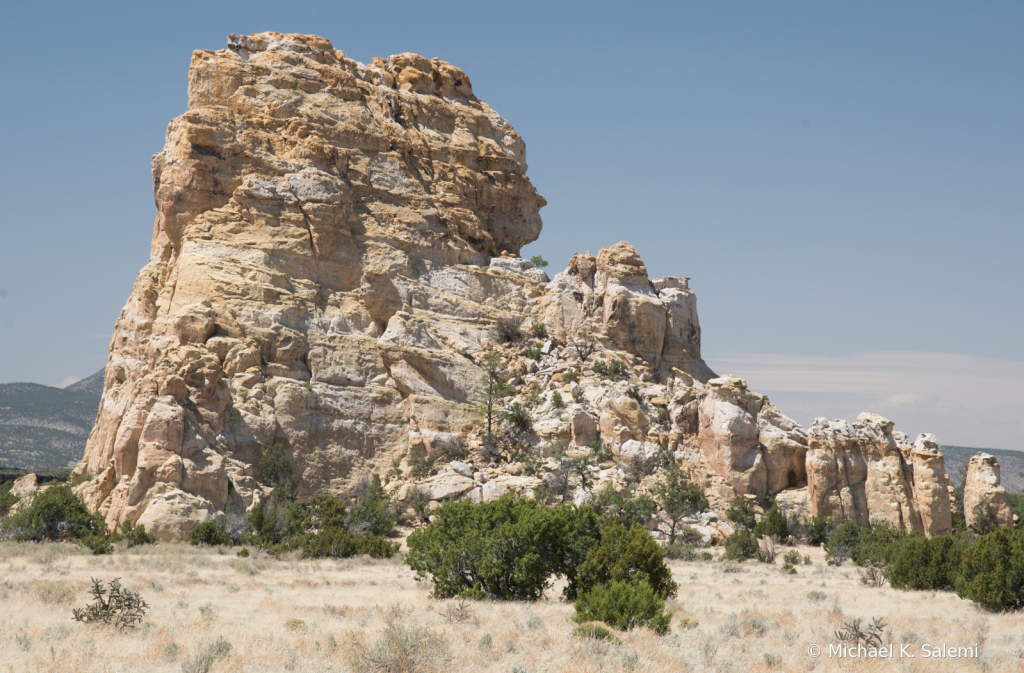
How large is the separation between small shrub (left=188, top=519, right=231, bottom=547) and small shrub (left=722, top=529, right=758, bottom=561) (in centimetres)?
2153

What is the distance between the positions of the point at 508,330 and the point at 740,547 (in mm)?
21513

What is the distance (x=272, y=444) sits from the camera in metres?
45.1

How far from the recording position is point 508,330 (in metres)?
55.8

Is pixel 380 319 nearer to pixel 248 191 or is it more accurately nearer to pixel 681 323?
pixel 248 191

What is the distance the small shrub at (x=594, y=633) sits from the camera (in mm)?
17281

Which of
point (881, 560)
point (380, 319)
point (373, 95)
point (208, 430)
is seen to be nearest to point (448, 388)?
point (380, 319)

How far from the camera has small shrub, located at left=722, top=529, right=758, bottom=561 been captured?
129 feet

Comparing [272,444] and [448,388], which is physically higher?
[448,388]

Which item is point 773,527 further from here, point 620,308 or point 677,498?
point 620,308

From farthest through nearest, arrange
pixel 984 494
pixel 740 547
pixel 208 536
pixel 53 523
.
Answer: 1. pixel 984 494
2. pixel 740 547
3. pixel 208 536
4. pixel 53 523

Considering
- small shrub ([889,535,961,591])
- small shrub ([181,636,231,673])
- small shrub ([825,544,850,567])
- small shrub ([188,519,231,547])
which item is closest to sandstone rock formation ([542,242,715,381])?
small shrub ([825,544,850,567])

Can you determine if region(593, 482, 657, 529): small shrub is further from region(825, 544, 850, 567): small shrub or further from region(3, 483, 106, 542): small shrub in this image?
region(3, 483, 106, 542): small shrub

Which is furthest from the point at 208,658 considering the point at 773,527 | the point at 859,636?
the point at 773,527

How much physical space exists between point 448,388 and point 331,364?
676 cm
